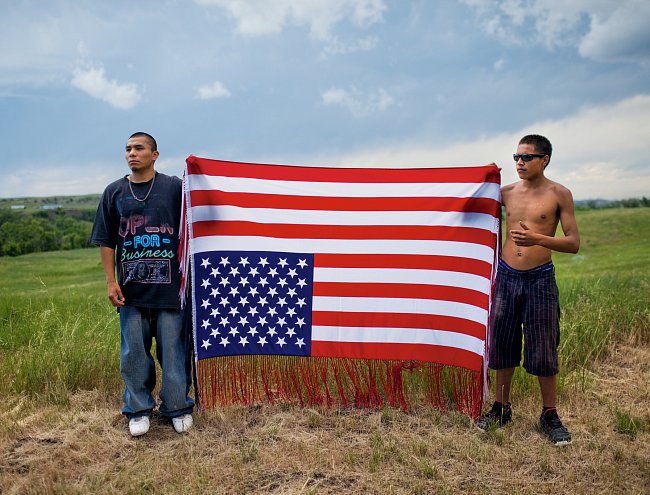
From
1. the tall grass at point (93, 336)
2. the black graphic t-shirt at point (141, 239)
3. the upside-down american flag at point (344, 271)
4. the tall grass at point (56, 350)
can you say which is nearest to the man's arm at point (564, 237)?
the upside-down american flag at point (344, 271)

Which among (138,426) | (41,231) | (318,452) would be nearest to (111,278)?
(138,426)

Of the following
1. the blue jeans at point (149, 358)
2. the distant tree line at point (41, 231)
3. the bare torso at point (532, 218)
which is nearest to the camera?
the bare torso at point (532, 218)

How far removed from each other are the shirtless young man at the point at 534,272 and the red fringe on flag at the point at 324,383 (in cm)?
52

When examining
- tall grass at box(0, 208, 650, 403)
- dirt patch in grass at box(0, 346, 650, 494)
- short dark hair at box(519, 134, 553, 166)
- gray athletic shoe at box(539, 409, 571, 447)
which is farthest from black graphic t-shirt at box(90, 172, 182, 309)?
gray athletic shoe at box(539, 409, 571, 447)

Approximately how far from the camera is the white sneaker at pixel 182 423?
440cm

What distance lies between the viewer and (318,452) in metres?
3.98

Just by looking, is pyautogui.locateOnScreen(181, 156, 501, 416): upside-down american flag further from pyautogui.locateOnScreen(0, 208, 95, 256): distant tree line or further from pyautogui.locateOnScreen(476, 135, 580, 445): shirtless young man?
pyautogui.locateOnScreen(0, 208, 95, 256): distant tree line

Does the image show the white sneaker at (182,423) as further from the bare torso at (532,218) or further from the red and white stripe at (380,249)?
the bare torso at (532,218)

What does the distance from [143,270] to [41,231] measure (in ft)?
128

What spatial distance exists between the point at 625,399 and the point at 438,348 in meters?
2.11

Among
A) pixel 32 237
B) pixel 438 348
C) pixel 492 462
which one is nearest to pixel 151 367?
pixel 438 348

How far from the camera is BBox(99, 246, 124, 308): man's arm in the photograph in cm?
423

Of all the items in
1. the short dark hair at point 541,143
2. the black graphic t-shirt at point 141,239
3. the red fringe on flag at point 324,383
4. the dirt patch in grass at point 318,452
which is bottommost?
the dirt patch in grass at point 318,452

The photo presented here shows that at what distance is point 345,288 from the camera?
4672 mm
